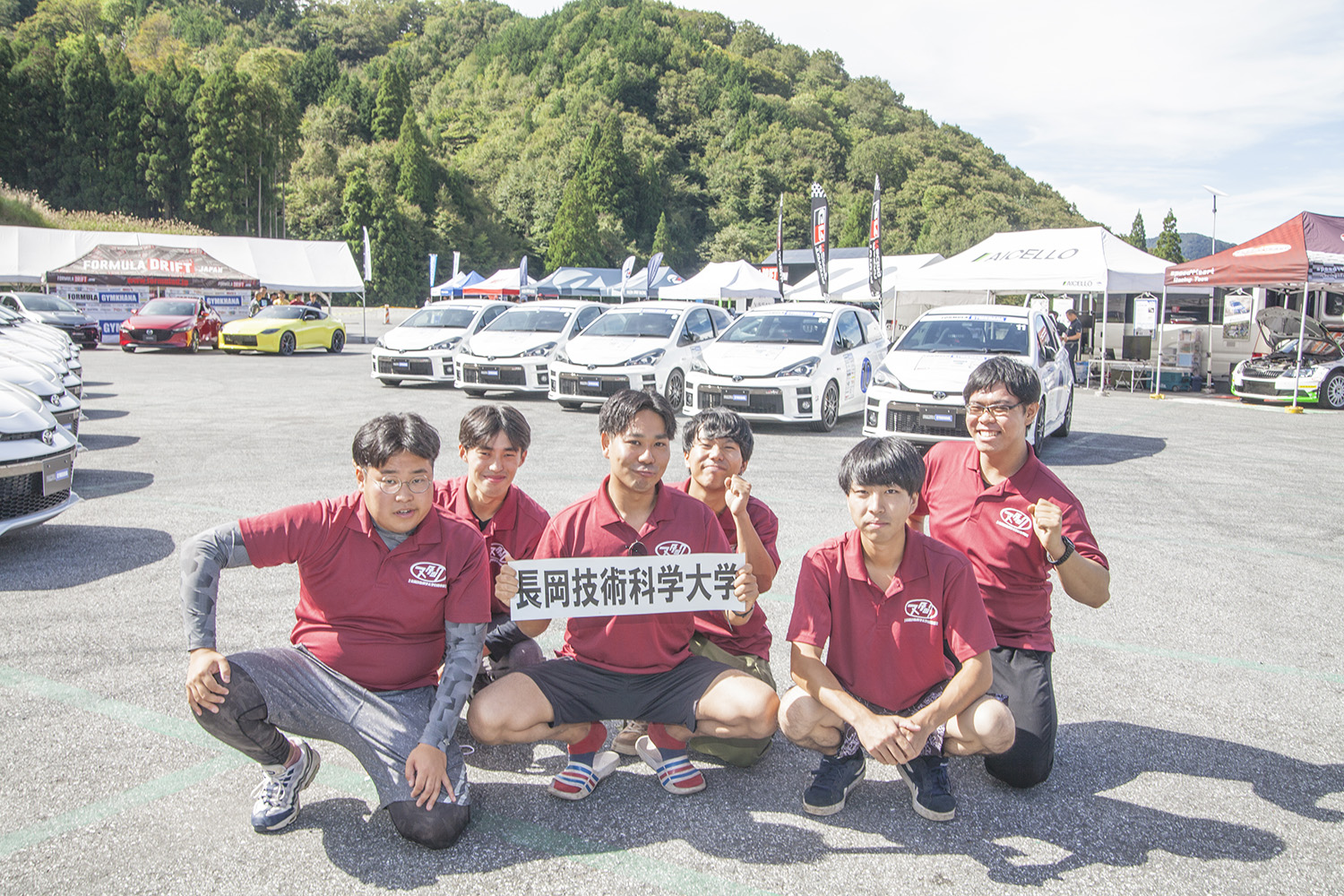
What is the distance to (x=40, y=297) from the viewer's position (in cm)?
2403

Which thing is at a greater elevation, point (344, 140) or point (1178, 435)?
point (344, 140)

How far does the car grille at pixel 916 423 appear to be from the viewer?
970 cm

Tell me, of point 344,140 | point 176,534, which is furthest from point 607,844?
point 344,140

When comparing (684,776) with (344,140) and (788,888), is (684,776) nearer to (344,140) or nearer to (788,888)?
(788,888)

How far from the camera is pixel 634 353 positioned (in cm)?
1362

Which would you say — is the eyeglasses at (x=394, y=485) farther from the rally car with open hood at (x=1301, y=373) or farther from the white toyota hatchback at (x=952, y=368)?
the rally car with open hood at (x=1301, y=373)

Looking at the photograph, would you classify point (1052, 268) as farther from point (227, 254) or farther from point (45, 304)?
point (227, 254)

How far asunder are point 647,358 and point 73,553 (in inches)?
343

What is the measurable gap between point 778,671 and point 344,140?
73316 mm

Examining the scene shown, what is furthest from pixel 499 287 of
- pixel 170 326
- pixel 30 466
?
pixel 30 466

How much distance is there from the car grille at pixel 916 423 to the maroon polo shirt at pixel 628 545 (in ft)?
22.8

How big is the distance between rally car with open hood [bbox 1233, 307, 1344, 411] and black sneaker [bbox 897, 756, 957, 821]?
1594cm

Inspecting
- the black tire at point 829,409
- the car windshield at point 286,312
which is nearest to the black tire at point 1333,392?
the black tire at point 829,409

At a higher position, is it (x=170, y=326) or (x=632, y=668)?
(x=170, y=326)
